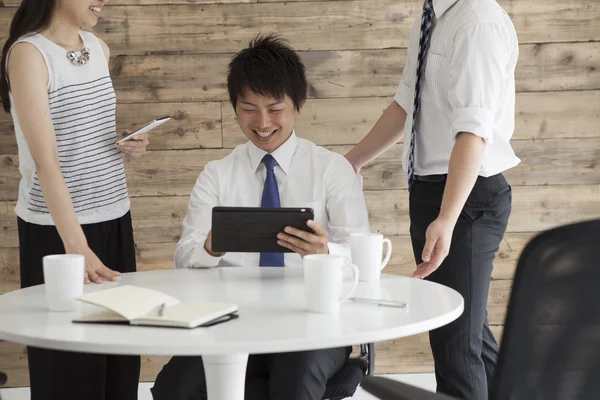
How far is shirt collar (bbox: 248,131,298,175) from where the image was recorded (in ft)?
6.73

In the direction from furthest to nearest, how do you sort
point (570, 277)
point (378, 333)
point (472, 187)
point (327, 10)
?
point (327, 10)
point (472, 187)
point (378, 333)
point (570, 277)

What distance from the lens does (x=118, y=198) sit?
2.09 meters

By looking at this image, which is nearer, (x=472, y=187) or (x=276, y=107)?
(x=472, y=187)

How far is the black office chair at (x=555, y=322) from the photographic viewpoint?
0.96 m

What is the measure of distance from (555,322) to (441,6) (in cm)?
114

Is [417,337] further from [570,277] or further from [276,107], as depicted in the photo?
[570,277]

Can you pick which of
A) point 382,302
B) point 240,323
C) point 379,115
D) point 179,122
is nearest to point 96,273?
point 240,323

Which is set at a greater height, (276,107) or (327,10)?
(327,10)

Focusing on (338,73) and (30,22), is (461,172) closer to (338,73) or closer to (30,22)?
(30,22)

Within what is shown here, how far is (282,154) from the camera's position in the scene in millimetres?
2061

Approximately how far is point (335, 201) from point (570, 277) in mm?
1081

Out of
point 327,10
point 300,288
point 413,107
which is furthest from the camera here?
point 327,10

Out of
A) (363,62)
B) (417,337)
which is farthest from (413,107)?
(417,337)

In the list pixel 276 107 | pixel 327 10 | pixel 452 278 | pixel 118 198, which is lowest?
pixel 452 278
